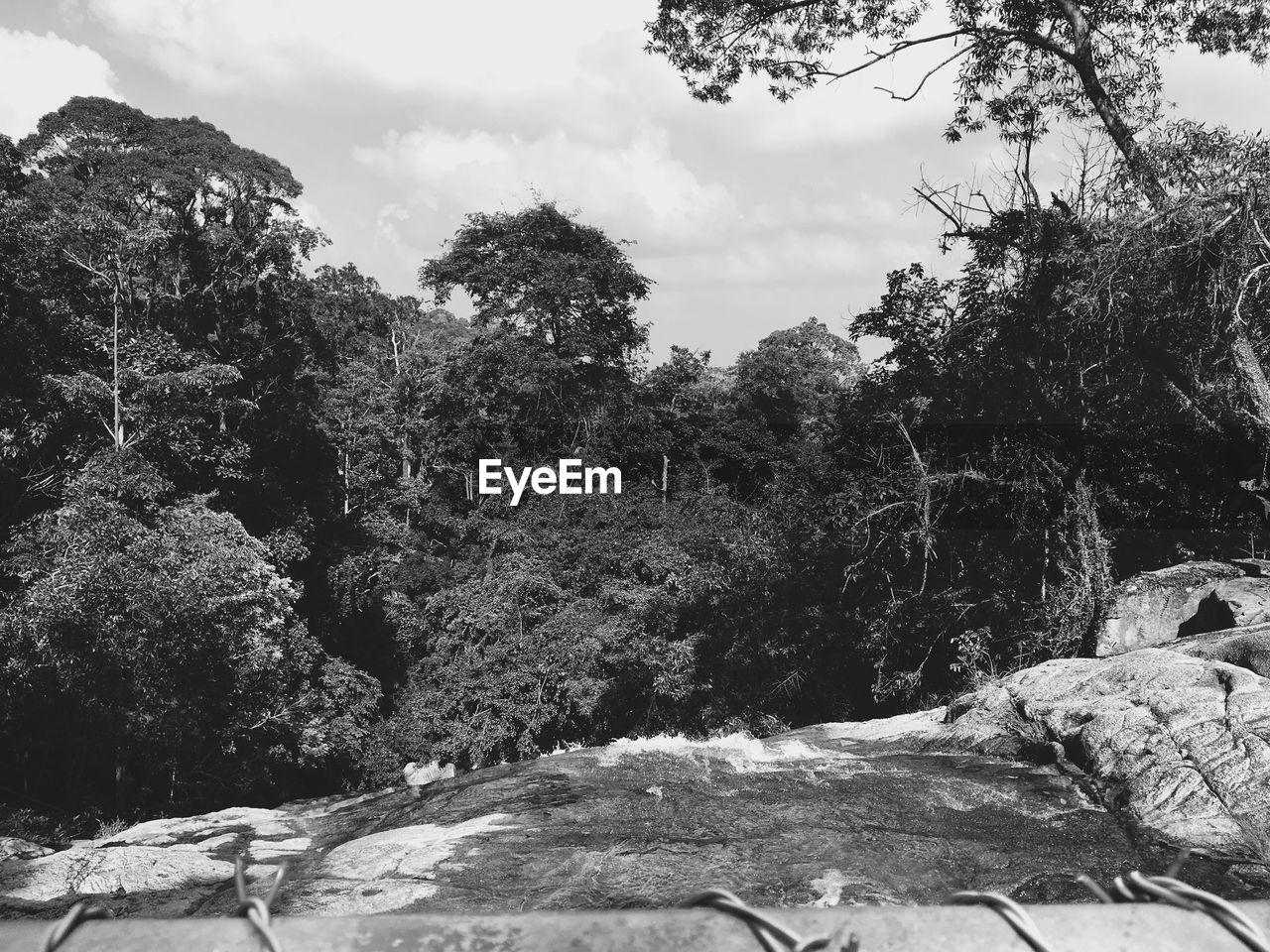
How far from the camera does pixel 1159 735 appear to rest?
5602 millimetres

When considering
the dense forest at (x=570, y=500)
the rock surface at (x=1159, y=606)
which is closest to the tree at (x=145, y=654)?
the dense forest at (x=570, y=500)

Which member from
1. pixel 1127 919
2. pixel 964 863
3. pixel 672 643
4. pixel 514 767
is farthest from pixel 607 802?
pixel 672 643

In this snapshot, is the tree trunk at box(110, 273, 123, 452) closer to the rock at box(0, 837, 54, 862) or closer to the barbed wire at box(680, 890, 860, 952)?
the rock at box(0, 837, 54, 862)

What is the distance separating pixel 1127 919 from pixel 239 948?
0.65m

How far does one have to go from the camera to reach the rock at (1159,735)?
477cm

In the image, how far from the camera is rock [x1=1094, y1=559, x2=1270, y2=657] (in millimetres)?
8438

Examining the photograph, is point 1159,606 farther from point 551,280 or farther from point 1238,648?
point 551,280

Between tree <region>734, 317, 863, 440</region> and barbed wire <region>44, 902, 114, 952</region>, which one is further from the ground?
tree <region>734, 317, 863, 440</region>

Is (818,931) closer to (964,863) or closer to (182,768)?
(964,863)

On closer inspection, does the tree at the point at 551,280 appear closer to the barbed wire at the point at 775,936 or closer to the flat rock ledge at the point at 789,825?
the flat rock ledge at the point at 789,825

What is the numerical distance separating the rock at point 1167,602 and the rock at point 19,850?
7653 mm

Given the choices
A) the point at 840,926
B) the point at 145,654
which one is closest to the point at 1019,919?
the point at 840,926

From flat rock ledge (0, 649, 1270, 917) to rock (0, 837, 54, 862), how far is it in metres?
0.05

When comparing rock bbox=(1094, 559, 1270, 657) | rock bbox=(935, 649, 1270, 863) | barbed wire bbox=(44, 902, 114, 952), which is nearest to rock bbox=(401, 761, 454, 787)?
rock bbox=(1094, 559, 1270, 657)
